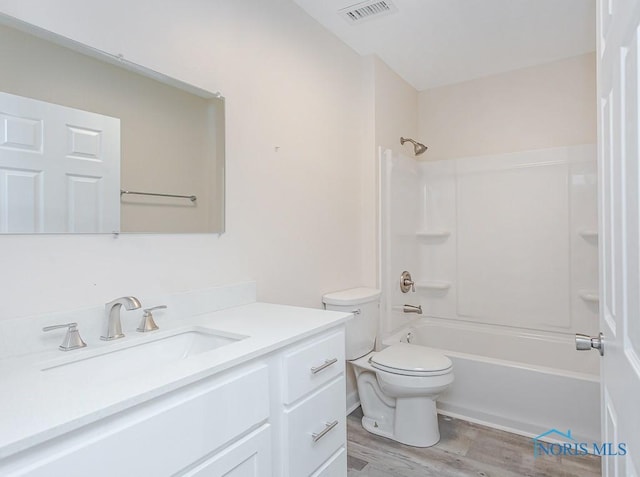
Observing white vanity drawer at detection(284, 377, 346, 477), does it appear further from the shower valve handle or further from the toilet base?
the shower valve handle

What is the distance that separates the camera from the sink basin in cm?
104

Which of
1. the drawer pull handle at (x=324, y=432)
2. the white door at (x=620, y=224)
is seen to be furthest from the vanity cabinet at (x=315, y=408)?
the white door at (x=620, y=224)

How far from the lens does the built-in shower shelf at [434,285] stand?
3.23 meters

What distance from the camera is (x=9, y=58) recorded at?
1.08m

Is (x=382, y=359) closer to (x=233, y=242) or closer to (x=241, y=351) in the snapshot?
(x=233, y=242)

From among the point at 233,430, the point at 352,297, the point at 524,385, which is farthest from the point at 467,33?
the point at 233,430

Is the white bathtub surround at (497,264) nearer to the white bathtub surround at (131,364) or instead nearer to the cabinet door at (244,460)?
the white bathtub surround at (131,364)

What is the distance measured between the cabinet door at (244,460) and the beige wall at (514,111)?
2.83 meters

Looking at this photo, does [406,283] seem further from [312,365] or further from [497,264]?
[312,365]

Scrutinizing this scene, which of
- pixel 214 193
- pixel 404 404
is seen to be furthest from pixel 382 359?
pixel 214 193

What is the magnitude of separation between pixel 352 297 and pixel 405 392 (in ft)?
1.89

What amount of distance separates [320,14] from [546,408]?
8.30 feet

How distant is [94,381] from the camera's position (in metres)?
0.93

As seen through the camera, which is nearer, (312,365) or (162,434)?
(162,434)
